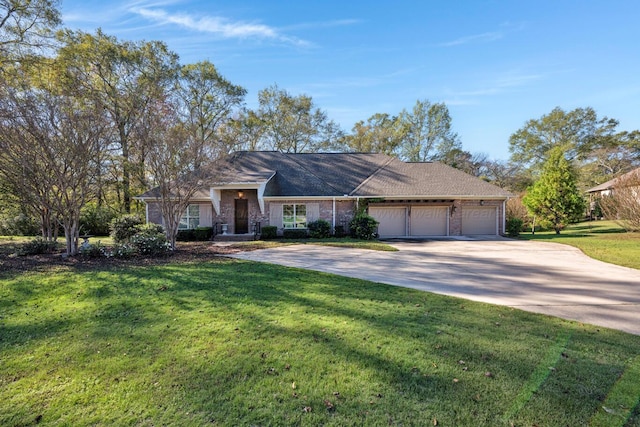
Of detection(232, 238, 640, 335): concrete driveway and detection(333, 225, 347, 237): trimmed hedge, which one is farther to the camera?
detection(333, 225, 347, 237): trimmed hedge

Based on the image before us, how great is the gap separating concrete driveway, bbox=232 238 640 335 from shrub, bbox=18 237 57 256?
6394mm

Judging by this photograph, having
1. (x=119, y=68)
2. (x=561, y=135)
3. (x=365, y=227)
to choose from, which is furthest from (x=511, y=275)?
(x=561, y=135)

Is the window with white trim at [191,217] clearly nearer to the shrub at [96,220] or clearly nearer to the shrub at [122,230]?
the shrub at [122,230]

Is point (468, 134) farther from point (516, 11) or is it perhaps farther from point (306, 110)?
point (516, 11)

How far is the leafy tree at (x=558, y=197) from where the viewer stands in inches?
711

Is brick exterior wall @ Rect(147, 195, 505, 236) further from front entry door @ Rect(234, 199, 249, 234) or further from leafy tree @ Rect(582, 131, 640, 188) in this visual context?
leafy tree @ Rect(582, 131, 640, 188)

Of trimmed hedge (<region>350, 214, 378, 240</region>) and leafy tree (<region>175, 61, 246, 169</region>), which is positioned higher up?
leafy tree (<region>175, 61, 246, 169</region>)

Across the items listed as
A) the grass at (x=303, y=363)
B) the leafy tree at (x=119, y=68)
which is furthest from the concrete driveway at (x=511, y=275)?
the leafy tree at (x=119, y=68)

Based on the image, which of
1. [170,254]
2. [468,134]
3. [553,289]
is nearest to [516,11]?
[553,289]

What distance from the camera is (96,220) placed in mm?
19922

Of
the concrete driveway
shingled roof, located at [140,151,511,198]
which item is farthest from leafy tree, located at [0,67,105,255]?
shingled roof, located at [140,151,511,198]

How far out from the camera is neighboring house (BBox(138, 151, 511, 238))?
56.9ft

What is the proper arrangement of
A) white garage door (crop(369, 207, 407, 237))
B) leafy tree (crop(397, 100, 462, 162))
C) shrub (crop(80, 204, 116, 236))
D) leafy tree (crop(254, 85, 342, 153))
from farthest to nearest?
1. leafy tree (crop(397, 100, 462, 162))
2. leafy tree (crop(254, 85, 342, 153))
3. shrub (crop(80, 204, 116, 236))
4. white garage door (crop(369, 207, 407, 237))

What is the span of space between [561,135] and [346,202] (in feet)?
117
